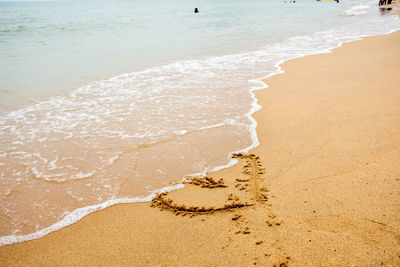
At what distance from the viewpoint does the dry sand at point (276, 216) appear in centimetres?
229

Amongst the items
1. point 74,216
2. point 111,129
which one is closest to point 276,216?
point 74,216

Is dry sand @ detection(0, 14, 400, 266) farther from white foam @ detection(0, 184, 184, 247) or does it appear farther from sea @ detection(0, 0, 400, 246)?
sea @ detection(0, 0, 400, 246)

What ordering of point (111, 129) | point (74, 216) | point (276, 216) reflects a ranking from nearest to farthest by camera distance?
1. point (276, 216)
2. point (74, 216)
3. point (111, 129)

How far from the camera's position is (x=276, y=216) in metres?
2.65

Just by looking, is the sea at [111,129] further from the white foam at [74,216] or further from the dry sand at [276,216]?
the dry sand at [276,216]

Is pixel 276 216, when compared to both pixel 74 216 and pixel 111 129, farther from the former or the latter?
pixel 111 129

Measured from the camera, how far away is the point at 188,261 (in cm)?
228

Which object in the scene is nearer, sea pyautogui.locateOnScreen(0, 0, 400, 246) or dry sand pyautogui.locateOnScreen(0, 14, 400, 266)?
dry sand pyautogui.locateOnScreen(0, 14, 400, 266)

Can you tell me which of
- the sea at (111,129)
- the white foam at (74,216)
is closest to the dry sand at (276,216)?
the white foam at (74,216)

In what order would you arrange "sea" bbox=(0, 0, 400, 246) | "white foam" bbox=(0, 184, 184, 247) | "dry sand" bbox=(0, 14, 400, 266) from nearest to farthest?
"dry sand" bbox=(0, 14, 400, 266) < "white foam" bbox=(0, 184, 184, 247) < "sea" bbox=(0, 0, 400, 246)

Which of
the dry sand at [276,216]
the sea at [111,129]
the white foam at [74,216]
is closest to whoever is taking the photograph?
the dry sand at [276,216]

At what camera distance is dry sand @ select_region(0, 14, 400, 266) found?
2.29 meters

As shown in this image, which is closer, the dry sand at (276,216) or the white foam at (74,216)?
the dry sand at (276,216)

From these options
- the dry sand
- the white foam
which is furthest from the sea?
the dry sand
